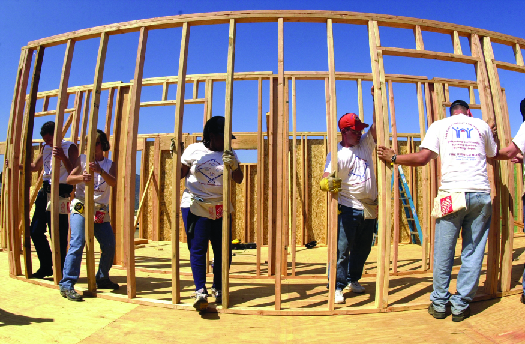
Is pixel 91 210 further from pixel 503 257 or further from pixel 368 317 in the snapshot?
pixel 503 257

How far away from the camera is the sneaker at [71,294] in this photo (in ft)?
12.2

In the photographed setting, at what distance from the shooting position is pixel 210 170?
11.8 feet

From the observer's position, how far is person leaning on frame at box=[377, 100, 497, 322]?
3.23 metres

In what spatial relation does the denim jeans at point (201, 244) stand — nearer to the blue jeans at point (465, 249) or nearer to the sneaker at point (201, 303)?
the sneaker at point (201, 303)

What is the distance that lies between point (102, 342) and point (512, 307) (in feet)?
11.9

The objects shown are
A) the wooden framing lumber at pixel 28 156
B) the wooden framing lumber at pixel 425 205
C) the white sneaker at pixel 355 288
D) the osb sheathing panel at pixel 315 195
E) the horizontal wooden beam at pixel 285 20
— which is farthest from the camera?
the osb sheathing panel at pixel 315 195

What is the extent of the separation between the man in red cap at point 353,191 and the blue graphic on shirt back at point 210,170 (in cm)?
109

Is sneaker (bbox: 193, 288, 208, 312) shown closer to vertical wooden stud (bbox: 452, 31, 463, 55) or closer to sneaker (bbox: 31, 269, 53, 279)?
sneaker (bbox: 31, 269, 53, 279)

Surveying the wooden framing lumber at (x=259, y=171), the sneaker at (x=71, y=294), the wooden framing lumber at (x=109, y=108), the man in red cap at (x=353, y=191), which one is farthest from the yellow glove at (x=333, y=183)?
the wooden framing lumber at (x=109, y=108)

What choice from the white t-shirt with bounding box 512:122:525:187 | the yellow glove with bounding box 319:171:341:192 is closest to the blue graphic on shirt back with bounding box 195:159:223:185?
the yellow glove with bounding box 319:171:341:192

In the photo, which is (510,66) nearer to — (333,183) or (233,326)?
(333,183)

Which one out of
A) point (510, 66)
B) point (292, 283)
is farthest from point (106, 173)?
point (510, 66)

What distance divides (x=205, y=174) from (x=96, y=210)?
1497mm

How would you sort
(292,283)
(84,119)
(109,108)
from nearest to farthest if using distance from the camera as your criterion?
1. (292,283)
2. (84,119)
3. (109,108)
